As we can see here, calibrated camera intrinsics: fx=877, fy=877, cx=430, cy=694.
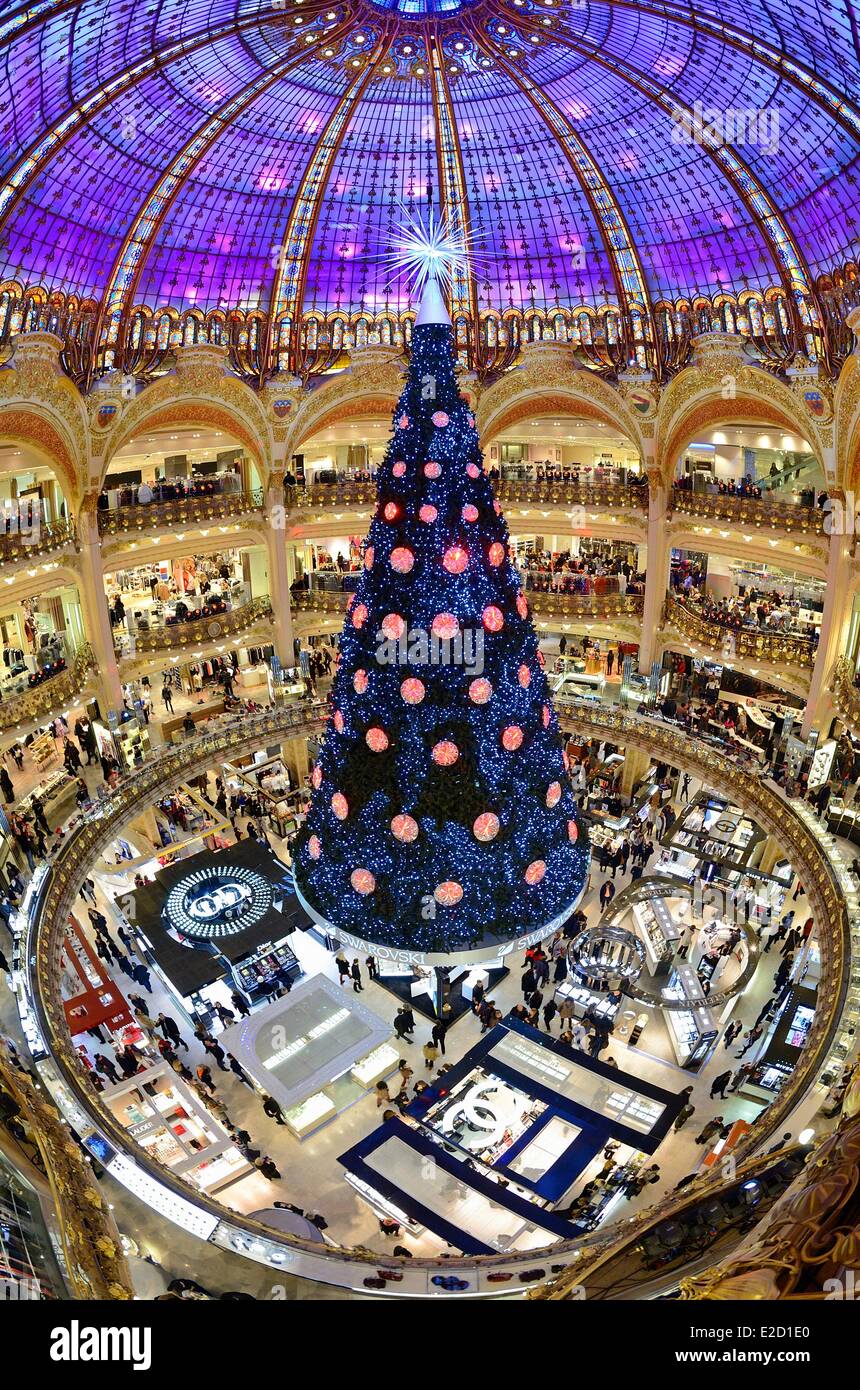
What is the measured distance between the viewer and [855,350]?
79.7 ft

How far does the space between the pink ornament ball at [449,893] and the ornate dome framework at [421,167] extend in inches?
764

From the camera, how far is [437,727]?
14602 mm

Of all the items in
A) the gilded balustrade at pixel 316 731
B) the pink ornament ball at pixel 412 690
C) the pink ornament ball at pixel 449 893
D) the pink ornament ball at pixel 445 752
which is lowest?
the gilded balustrade at pixel 316 731

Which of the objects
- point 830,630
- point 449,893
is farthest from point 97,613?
point 830,630

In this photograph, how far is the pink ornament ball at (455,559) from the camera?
1412 cm

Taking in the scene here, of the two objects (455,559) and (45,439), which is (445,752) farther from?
→ (45,439)

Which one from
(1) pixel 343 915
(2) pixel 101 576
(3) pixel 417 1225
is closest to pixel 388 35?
(2) pixel 101 576

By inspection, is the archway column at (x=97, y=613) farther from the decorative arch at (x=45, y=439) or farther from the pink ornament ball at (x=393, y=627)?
the pink ornament ball at (x=393, y=627)

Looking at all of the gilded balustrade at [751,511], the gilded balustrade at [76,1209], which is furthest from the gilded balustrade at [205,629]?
the gilded balustrade at [76,1209]

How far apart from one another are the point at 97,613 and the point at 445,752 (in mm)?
19000

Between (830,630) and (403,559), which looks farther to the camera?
(830,630)

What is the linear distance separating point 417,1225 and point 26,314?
25.7 metres

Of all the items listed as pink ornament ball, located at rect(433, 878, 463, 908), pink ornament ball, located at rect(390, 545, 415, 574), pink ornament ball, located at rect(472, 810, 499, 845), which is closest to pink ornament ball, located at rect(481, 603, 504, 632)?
pink ornament ball, located at rect(390, 545, 415, 574)

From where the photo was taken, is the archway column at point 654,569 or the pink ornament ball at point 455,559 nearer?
the pink ornament ball at point 455,559
